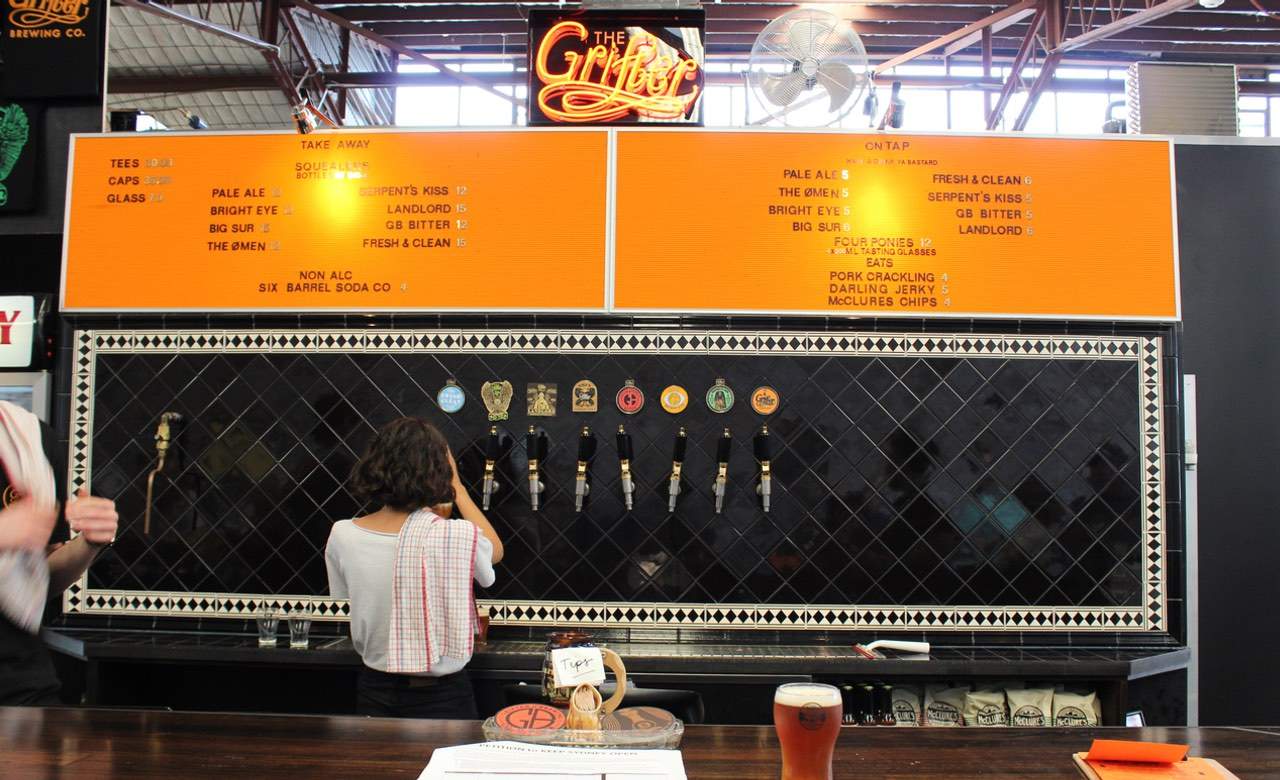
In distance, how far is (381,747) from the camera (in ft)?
5.49

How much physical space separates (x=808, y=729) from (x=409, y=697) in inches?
67.7

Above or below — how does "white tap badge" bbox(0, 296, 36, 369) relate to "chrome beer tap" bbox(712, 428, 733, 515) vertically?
above

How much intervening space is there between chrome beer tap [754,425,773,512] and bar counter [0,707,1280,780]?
1.97 m

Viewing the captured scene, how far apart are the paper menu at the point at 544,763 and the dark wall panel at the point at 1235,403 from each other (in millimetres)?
3335

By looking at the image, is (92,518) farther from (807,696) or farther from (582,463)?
(582,463)

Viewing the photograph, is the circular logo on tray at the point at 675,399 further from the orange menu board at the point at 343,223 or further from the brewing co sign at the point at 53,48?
the brewing co sign at the point at 53,48

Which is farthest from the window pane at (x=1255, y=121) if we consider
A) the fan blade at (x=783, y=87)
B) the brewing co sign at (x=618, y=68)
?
the brewing co sign at (x=618, y=68)

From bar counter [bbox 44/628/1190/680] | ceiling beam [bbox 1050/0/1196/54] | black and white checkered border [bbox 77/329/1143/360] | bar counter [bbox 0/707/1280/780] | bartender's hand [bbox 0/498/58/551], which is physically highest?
ceiling beam [bbox 1050/0/1196/54]

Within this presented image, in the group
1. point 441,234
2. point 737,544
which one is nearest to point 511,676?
point 737,544

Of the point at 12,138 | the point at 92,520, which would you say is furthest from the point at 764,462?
the point at 12,138

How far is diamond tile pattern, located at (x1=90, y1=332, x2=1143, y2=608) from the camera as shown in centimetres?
388

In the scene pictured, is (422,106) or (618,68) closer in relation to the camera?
(618,68)

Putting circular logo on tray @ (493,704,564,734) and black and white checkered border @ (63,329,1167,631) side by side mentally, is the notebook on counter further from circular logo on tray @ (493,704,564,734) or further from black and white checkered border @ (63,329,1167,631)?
black and white checkered border @ (63,329,1167,631)

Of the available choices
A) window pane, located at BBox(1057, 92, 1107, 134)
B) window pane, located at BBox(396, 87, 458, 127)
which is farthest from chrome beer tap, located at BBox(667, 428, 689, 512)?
window pane, located at BBox(1057, 92, 1107, 134)
